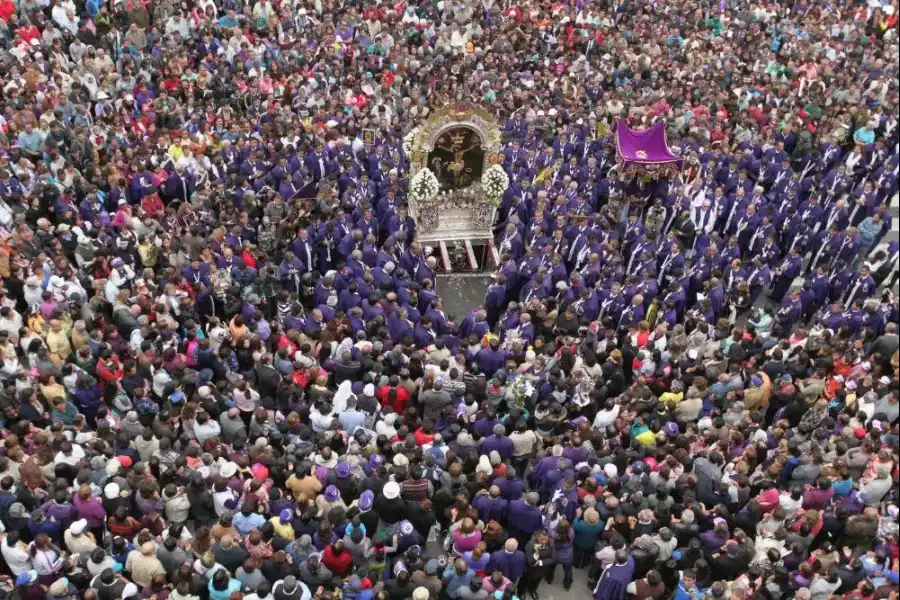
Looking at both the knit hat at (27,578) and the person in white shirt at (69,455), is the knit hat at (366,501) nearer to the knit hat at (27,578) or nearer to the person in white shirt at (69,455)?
the person in white shirt at (69,455)

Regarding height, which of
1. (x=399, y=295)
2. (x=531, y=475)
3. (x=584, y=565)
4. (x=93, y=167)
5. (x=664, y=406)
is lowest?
(x=584, y=565)

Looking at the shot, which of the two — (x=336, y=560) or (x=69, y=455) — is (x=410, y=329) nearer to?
(x=336, y=560)

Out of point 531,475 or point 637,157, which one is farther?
point 637,157

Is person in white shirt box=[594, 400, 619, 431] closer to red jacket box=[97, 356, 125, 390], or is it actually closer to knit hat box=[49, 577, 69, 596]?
red jacket box=[97, 356, 125, 390]

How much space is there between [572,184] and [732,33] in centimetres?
1068

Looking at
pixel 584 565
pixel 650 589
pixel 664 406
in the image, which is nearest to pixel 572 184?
pixel 664 406

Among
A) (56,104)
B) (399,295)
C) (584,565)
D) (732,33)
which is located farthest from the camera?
(732,33)

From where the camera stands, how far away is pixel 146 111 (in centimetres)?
1809

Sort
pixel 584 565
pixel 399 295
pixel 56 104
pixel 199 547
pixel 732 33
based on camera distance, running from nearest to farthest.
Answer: pixel 199 547 < pixel 584 565 < pixel 399 295 < pixel 56 104 < pixel 732 33

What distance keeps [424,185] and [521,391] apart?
546 centimetres

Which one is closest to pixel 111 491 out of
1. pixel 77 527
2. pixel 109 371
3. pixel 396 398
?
pixel 77 527

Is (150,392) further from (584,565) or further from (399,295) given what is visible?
(584,565)

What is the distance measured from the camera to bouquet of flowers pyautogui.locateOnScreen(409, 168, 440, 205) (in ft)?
53.3

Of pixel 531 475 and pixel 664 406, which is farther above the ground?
pixel 664 406
